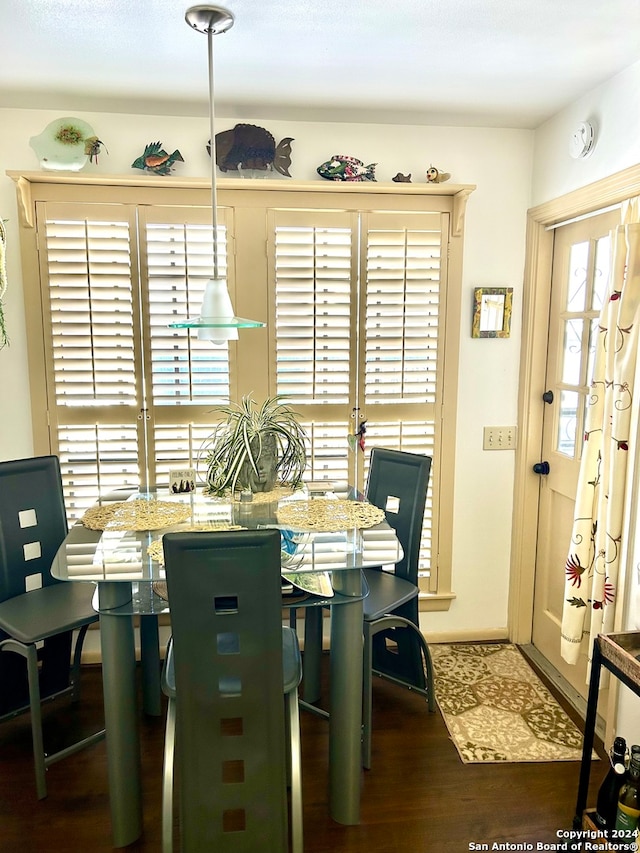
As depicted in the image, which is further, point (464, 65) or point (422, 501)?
point (422, 501)

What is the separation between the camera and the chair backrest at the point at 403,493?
2.63 m

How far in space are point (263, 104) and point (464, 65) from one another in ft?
3.04

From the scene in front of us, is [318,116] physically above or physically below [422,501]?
above

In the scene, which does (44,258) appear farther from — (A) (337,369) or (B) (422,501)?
(B) (422,501)

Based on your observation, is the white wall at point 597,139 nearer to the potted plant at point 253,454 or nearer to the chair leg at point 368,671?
the potted plant at point 253,454

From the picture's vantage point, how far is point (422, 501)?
2.63 meters

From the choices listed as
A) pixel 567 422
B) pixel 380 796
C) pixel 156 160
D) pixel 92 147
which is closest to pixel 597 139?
pixel 567 422

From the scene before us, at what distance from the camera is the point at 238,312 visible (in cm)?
293

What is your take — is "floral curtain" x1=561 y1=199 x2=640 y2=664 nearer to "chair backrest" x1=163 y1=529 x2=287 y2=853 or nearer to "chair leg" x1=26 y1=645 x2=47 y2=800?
"chair backrest" x1=163 y1=529 x2=287 y2=853

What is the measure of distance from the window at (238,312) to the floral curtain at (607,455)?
2.80ft

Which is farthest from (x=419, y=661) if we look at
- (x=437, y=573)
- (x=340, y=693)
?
(x=340, y=693)

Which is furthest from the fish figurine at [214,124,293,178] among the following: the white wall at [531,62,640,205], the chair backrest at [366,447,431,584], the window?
the chair backrest at [366,447,431,584]

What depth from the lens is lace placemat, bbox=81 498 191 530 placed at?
7.21 feet

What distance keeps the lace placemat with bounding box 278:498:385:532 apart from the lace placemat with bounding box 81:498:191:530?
393mm
